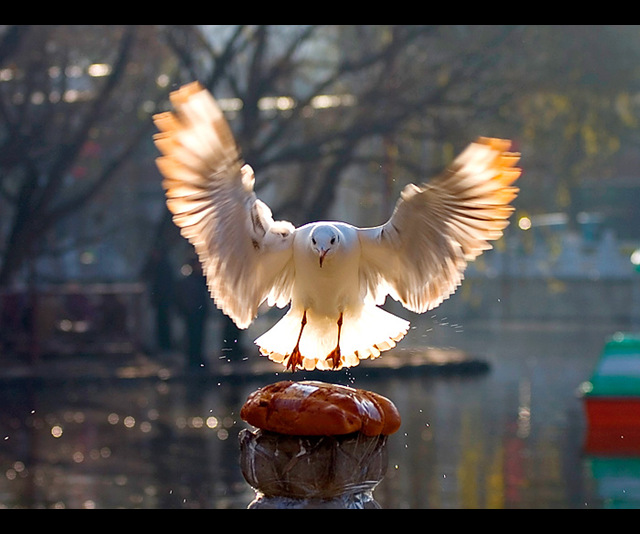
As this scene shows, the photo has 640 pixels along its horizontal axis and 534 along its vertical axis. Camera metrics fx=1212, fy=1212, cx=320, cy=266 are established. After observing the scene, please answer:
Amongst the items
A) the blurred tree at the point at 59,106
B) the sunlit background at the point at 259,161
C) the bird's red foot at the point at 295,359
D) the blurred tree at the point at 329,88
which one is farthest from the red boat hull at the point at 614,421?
the blurred tree at the point at 59,106

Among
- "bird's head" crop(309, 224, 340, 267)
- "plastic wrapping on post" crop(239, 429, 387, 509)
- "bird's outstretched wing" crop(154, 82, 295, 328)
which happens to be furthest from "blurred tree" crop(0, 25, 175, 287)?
"plastic wrapping on post" crop(239, 429, 387, 509)

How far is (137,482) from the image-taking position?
43.4 feet

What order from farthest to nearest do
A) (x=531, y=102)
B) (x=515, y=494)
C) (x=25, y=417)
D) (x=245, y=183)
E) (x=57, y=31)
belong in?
(x=531, y=102) < (x=57, y=31) < (x=25, y=417) < (x=515, y=494) < (x=245, y=183)

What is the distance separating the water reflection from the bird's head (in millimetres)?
2329

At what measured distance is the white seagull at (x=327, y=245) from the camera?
4758 millimetres

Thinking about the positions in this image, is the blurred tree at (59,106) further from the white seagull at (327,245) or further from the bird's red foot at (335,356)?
the bird's red foot at (335,356)

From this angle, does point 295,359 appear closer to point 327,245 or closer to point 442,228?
point 327,245

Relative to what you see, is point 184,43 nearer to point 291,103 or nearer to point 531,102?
point 291,103

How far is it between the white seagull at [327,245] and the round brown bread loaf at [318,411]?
0.84 meters

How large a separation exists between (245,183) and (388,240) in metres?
0.63

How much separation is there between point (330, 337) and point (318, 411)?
1.28m

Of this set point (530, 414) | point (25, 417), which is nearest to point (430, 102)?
point (530, 414)

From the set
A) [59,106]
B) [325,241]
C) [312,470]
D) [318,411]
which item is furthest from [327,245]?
[59,106]

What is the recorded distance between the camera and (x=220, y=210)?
492cm
